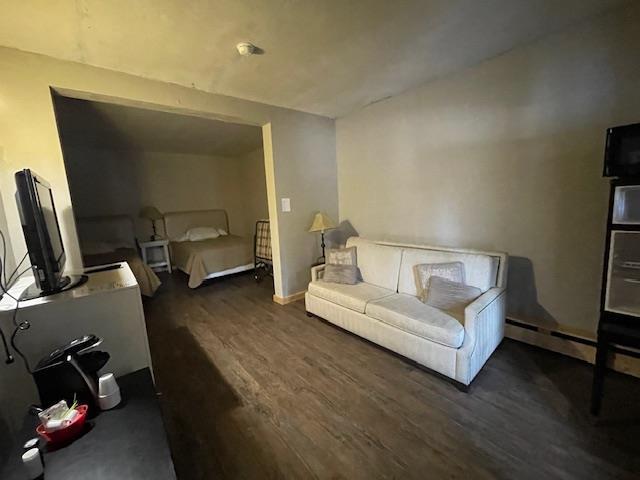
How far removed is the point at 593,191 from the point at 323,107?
2789 millimetres

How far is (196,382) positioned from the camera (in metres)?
2.11

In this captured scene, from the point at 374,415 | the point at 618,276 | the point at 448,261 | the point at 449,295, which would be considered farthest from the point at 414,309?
the point at 618,276

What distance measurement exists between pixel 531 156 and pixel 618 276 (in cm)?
113

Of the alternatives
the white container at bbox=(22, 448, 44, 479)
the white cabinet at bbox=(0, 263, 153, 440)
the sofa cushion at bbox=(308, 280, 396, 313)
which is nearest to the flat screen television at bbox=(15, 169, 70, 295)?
the white cabinet at bbox=(0, 263, 153, 440)

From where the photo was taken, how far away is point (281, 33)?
6.18ft

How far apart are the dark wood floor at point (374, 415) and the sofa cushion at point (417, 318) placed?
34 cm

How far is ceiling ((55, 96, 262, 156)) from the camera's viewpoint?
316 centimetres

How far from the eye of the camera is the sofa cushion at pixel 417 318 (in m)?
1.89

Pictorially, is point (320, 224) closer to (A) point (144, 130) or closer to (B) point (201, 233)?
(A) point (144, 130)

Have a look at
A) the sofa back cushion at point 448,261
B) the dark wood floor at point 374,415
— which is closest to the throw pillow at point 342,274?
the sofa back cushion at point 448,261

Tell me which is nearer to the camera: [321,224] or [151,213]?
[321,224]

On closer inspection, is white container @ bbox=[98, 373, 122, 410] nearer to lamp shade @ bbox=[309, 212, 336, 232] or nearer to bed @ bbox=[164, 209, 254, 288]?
lamp shade @ bbox=[309, 212, 336, 232]

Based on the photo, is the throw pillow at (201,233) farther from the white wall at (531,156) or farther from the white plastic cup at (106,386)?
the white plastic cup at (106,386)

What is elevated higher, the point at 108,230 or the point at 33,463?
the point at 108,230
